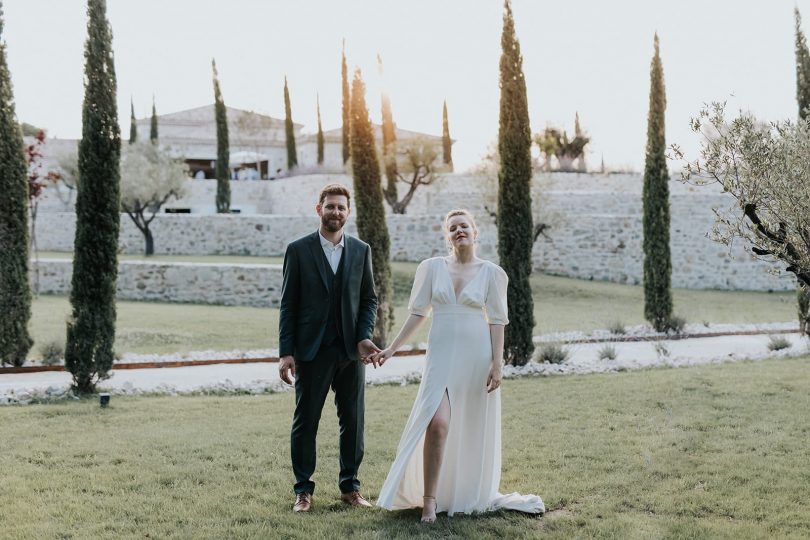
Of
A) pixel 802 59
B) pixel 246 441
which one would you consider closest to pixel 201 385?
pixel 246 441

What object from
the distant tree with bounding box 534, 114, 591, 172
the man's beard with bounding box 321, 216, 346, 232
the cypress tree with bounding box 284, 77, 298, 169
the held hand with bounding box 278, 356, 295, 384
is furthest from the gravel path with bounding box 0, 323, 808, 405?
the cypress tree with bounding box 284, 77, 298, 169

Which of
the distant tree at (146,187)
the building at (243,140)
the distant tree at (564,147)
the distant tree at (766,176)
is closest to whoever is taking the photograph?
the distant tree at (766,176)

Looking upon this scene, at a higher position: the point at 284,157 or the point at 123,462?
the point at 284,157

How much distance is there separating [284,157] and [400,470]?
48.2 meters

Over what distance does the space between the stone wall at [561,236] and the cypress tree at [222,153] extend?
602cm

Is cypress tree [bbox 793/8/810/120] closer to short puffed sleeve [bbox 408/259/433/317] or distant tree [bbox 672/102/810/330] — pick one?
distant tree [bbox 672/102/810/330]

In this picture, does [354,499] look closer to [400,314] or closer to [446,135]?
[400,314]

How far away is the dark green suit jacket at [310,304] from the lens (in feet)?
14.9

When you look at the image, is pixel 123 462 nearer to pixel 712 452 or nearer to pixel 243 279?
pixel 712 452

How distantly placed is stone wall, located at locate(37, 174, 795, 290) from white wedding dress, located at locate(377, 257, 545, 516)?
774 inches

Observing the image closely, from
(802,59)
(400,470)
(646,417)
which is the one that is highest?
(802,59)

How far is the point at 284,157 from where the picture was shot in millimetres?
50969

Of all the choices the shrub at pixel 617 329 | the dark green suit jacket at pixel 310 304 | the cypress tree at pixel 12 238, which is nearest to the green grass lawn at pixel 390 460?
the dark green suit jacket at pixel 310 304

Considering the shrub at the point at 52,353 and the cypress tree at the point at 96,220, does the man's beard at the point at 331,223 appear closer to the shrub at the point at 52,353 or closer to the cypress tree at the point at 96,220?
the cypress tree at the point at 96,220
